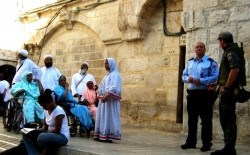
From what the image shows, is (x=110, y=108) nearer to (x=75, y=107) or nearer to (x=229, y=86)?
(x=75, y=107)

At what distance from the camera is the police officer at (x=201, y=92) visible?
195 inches

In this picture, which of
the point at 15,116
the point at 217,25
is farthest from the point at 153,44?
the point at 15,116

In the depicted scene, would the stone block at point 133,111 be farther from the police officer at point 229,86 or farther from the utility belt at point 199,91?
the police officer at point 229,86

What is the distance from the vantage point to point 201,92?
505cm

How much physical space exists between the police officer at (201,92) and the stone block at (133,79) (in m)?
3.73

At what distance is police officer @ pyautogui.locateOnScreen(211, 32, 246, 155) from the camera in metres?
4.32

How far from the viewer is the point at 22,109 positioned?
6.86 m

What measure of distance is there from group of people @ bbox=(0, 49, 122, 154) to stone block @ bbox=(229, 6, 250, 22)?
2.22 m

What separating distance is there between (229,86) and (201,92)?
740mm

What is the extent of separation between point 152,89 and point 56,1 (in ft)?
16.5

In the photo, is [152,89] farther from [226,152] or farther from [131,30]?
[226,152]

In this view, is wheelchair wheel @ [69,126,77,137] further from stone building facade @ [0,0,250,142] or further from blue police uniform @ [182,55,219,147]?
blue police uniform @ [182,55,219,147]


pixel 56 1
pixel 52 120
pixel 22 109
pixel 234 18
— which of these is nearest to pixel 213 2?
pixel 234 18

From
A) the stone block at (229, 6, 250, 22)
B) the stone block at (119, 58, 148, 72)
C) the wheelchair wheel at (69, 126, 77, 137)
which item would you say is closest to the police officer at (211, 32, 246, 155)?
the stone block at (229, 6, 250, 22)
